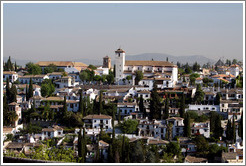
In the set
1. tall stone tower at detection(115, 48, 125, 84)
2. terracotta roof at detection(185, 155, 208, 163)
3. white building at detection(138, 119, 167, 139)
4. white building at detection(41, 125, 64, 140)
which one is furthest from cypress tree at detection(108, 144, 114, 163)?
tall stone tower at detection(115, 48, 125, 84)

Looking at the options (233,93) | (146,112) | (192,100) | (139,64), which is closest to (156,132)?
(146,112)

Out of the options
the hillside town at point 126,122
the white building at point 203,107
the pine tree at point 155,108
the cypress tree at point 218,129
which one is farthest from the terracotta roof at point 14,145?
the white building at point 203,107

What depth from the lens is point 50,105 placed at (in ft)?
76.1

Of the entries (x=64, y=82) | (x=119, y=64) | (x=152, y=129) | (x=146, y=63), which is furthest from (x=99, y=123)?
(x=146, y=63)

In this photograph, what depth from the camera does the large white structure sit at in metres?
29.1

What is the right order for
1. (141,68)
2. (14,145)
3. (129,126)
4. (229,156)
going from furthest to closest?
1. (141,68)
2. (129,126)
3. (14,145)
4. (229,156)

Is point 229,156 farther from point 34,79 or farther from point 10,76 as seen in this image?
point 10,76

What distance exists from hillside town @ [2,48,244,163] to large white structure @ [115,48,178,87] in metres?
0.61

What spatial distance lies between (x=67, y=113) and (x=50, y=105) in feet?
7.68

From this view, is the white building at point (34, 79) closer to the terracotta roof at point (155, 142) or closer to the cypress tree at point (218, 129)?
the terracotta roof at point (155, 142)

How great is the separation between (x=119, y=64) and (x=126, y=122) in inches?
422

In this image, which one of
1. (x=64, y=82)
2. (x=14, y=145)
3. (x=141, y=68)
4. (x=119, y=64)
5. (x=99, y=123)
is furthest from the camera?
(x=141, y=68)

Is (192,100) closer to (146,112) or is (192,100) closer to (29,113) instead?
(146,112)

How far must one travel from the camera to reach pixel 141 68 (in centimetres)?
3050
